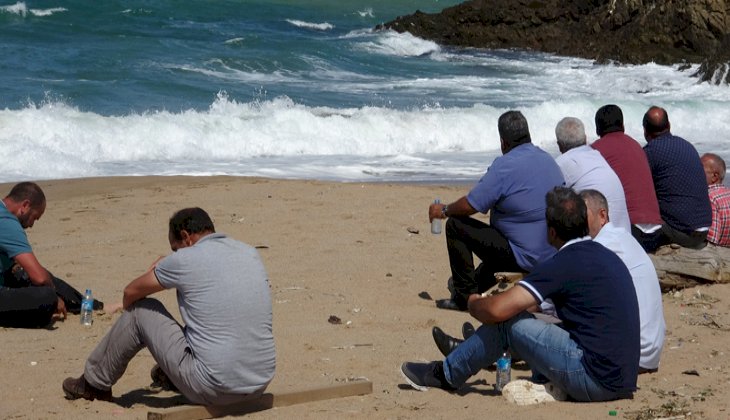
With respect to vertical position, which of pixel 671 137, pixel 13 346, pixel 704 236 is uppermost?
pixel 671 137

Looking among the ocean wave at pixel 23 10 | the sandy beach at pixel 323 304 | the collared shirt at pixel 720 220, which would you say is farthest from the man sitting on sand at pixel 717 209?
the ocean wave at pixel 23 10

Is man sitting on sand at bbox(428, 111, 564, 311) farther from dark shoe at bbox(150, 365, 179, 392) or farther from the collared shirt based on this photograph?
dark shoe at bbox(150, 365, 179, 392)

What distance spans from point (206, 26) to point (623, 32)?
13.1 m

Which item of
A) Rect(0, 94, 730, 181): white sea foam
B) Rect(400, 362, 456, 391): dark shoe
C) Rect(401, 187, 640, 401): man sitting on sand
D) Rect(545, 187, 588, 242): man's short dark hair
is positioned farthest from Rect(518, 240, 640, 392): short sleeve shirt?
Rect(0, 94, 730, 181): white sea foam

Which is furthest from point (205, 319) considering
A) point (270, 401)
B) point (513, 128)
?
point (513, 128)

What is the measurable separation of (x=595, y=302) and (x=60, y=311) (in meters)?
3.62

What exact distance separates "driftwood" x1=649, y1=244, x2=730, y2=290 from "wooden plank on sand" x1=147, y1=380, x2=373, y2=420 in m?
3.09

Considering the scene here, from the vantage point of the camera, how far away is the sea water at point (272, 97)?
16.5m

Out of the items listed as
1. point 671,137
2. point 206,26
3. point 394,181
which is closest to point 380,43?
point 206,26

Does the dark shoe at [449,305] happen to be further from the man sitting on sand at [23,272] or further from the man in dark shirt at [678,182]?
the man sitting on sand at [23,272]

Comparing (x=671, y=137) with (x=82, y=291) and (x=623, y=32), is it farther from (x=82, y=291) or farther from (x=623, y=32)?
(x=623, y=32)

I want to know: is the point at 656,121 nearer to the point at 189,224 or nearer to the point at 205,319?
the point at 189,224

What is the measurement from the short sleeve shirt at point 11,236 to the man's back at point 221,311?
1855mm

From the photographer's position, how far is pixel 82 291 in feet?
27.4
